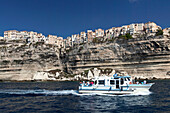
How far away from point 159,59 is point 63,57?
6386 cm

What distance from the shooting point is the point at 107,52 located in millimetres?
104250

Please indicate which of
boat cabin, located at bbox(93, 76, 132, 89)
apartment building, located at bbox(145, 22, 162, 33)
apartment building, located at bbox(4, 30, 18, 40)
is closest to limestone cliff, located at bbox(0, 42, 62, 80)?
apartment building, located at bbox(4, 30, 18, 40)

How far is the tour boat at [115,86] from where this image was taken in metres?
30.0

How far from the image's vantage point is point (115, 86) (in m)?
30.9

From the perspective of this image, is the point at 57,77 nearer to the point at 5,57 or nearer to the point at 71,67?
the point at 71,67

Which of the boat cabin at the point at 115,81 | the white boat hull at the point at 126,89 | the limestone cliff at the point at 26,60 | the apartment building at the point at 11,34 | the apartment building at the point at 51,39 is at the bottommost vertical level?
the white boat hull at the point at 126,89

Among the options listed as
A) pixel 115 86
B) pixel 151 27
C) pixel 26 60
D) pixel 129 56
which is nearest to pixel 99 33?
pixel 151 27

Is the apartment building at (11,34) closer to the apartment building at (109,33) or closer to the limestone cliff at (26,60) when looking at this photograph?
the limestone cliff at (26,60)

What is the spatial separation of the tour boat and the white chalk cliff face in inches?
2581

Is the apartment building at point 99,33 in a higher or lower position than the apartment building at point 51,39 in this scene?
higher

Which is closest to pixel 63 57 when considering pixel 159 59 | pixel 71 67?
pixel 71 67

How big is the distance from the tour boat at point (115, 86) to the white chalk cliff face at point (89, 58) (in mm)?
65558

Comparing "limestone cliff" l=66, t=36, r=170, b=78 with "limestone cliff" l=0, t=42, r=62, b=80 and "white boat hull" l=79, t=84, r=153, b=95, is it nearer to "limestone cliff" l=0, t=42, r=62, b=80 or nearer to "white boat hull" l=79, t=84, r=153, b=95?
"limestone cliff" l=0, t=42, r=62, b=80

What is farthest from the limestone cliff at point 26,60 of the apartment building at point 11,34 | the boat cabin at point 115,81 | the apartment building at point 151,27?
the boat cabin at point 115,81
